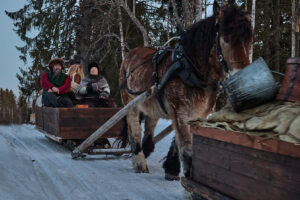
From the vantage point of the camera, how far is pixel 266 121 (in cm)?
221

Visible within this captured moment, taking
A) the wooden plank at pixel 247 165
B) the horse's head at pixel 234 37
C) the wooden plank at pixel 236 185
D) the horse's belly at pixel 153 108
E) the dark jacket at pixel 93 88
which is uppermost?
the horse's head at pixel 234 37

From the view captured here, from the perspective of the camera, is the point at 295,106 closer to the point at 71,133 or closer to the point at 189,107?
the point at 189,107

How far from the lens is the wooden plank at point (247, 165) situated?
1.92 meters

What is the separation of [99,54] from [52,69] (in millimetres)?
8203

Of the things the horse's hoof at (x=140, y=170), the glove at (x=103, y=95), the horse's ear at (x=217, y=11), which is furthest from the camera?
the glove at (x=103, y=95)

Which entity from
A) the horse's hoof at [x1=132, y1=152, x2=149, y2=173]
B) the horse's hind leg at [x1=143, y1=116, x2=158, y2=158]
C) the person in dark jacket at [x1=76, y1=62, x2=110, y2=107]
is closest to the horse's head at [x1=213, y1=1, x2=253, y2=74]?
the horse's hoof at [x1=132, y1=152, x2=149, y2=173]

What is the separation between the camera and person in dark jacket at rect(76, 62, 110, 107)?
798 centimetres

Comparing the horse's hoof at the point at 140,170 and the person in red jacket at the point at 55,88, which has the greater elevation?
the person in red jacket at the point at 55,88

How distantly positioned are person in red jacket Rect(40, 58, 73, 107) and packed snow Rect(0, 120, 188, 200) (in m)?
1.57

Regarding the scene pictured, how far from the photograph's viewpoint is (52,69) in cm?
896

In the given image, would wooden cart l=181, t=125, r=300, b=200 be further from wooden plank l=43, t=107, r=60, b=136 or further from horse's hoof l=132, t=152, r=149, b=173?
wooden plank l=43, t=107, r=60, b=136

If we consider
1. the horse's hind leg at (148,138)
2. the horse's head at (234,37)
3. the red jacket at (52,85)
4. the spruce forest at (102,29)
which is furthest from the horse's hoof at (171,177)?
the spruce forest at (102,29)

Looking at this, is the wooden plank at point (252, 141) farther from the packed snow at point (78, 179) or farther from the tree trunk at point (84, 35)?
the tree trunk at point (84, 35)

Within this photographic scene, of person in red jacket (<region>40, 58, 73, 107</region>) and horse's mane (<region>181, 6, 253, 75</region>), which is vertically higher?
horse's mane (<region>181, 6, 253, 75</region>)
